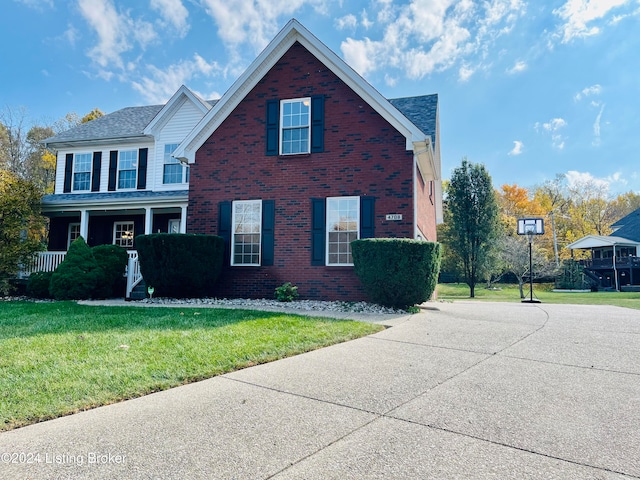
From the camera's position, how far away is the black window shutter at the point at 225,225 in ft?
38.4

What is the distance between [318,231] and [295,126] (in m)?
3.28

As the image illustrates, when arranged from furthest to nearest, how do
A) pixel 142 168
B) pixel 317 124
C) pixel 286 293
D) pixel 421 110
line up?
1. pixel 142 168
2. pixel 421 110
3. pixel 317 124
4. pixel 286 293

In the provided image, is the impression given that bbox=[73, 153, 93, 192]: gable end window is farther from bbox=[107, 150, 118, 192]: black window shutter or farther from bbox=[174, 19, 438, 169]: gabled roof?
bbox=[174, 19, 438, 169]: gabled roof

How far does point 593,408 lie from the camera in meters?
3.23

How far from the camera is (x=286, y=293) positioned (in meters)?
10.6

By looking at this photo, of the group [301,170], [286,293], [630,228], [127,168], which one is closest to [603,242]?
[630,228]

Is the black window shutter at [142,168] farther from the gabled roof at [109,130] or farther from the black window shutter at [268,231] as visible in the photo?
the black window shutter at [268,231]

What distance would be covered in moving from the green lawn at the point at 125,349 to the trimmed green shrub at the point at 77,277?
10.1ft

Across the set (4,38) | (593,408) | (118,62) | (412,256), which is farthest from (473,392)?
(4,38)

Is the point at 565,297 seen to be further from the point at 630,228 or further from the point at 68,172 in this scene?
the point at 68,172

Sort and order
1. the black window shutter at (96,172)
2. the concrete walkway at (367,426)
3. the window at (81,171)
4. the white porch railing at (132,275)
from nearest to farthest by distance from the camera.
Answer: the concrete walkway at (367,426) → the white porch railing at (132,275) → the black window shutter at (96,172) → the window at (81,171)

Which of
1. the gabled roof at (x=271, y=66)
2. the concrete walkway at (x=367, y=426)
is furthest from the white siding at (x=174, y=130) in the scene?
the concrete walkway at (x=367, y=426)

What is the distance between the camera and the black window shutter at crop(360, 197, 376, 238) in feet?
34.9

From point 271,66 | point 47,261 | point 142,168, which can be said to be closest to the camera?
point 271,66
